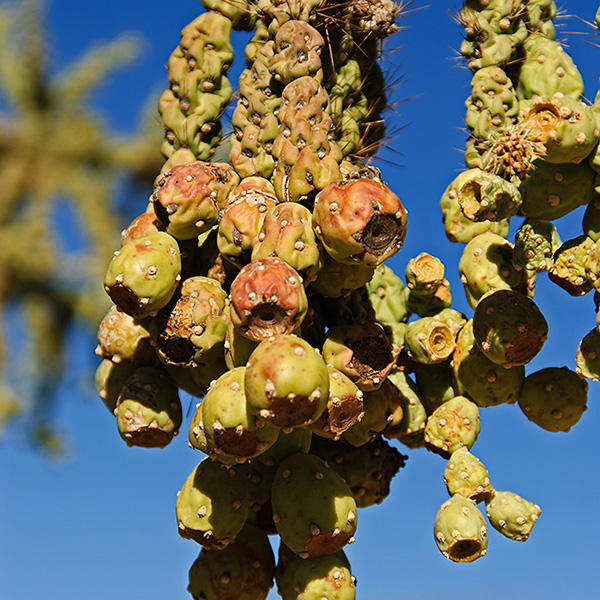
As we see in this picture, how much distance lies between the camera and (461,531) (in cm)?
169

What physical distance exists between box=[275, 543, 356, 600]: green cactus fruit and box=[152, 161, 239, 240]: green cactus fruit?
28.1 inches

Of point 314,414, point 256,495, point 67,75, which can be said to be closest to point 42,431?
point 67,75

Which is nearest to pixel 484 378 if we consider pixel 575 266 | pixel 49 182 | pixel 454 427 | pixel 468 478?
pixel 454 427

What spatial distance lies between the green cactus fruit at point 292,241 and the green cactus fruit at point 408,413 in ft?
1.68

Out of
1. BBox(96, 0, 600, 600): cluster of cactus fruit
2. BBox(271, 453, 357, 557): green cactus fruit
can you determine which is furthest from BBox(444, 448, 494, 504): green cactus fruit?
BBox(271, 453, 357, 557): green cactus fruit

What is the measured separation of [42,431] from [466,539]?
21.2 ft

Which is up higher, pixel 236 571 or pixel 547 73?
pixel 547 73

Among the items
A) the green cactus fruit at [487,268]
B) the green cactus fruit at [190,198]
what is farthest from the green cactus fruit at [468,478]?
the green cactus fruit at [190,198]

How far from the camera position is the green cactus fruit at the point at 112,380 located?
2004mm

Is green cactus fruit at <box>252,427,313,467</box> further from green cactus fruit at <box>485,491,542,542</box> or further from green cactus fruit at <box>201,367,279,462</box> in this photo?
green cactus fruit at <box>485,491,542,542</box>

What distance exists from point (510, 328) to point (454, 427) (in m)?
Result: 0.29

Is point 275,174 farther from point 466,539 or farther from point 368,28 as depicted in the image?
point 466,539

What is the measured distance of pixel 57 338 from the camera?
27.4ft

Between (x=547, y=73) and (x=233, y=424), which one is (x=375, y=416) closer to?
(x=233, y=424)
